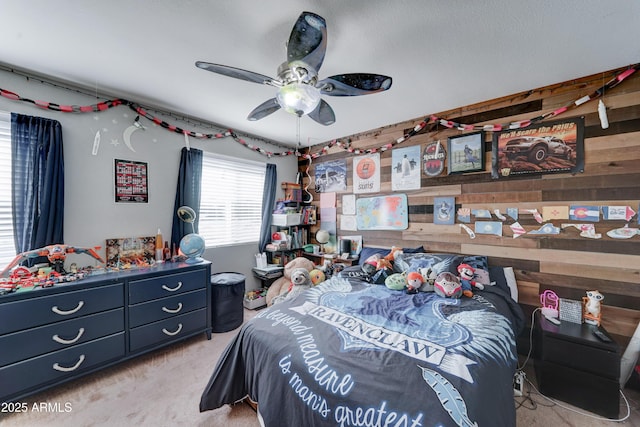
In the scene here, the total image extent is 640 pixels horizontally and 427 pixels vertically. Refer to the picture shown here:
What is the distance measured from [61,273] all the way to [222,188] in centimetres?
177

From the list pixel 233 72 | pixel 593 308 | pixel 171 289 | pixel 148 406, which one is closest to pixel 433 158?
pixel 593 308

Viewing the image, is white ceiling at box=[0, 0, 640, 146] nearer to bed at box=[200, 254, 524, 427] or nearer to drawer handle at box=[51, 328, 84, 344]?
bed at box=[200, 254, 524, 427]

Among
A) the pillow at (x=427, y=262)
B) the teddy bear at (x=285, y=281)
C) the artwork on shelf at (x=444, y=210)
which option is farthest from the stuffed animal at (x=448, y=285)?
the teddy bear at (x=285, y=281)

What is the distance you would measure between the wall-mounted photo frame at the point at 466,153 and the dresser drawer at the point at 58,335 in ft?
11.4

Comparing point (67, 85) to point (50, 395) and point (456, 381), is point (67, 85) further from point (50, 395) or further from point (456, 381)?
point (456, 381)

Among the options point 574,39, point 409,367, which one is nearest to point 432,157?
point 574,39

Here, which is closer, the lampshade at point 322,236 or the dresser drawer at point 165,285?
the dresser drawer at point 165,285

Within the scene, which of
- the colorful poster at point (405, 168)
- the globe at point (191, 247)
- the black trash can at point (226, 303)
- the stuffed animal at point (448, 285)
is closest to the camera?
the stuffed animal at point (448, 285)

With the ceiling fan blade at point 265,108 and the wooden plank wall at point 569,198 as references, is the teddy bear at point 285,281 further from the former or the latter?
the ceiling fan blade at point 265,108

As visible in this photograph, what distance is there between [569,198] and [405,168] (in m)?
1.51

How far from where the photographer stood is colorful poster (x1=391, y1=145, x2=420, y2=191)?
3.03 meters

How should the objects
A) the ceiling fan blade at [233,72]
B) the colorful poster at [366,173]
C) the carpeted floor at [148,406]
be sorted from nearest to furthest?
the ceiling fan blade at [233,72] < the carpeted floor at [148,406] < the colorful poster at [366,173]

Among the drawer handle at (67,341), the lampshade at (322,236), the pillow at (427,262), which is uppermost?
A: the lampshade at (322,236)

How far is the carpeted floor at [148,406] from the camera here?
1.64m
